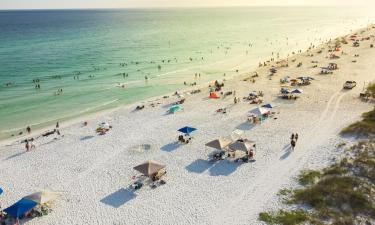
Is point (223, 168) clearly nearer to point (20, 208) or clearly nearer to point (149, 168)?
point (149, 168)

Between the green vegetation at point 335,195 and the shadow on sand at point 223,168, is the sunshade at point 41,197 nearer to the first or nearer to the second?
the shadow on sand at point 223,168

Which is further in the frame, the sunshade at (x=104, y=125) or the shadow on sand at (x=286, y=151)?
the sunshade at (x=104, y=125)

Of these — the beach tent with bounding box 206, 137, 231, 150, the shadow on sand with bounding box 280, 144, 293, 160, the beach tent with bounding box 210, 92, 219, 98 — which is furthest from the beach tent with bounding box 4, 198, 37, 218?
the beach tent with bounding box 210, 92, 219, 98

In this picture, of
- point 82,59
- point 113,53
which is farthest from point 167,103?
point 113,53

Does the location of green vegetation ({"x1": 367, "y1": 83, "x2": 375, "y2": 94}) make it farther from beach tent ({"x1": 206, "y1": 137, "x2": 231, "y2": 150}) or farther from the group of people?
beach tent ({"x1": 206, "y1": 137, "x2": 231, "y2": 150})

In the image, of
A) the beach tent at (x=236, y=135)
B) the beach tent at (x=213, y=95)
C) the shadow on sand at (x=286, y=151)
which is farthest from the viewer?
the beach tent at (x=213, y=95)

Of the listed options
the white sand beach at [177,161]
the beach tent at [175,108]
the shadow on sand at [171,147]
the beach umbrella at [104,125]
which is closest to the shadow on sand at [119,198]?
the white sand beach at [177,161]

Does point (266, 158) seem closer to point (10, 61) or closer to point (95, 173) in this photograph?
point (95, 173)
